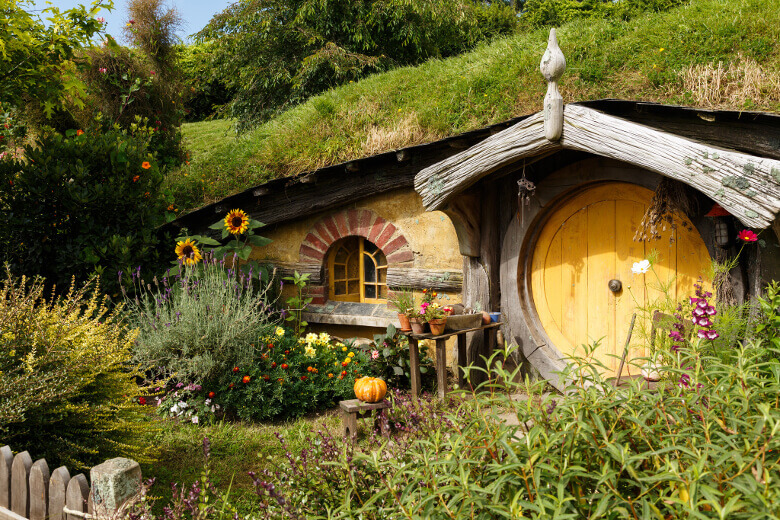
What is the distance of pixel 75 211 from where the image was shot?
230 inches

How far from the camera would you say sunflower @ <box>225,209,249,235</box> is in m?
6.03

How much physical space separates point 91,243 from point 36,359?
9.96 feet

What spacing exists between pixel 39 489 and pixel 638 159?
12.3ft

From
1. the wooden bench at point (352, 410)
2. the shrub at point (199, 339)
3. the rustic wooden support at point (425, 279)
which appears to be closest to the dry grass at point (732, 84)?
the rustic wooden support at point (425, 279)

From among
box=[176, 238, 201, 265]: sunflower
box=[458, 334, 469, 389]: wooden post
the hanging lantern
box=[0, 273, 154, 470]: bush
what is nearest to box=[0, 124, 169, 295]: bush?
box=[176, 238, 201, 265]: sunflower

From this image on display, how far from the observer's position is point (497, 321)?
17.5 feet

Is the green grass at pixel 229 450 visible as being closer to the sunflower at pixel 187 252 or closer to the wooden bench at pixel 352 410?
Answer: the wooden bench at pixel 352 410

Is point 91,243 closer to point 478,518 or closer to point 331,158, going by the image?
point 331,158

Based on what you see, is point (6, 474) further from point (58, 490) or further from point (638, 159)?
point (638, 159)

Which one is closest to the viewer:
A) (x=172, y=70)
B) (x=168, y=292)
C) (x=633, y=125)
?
(x=633, y=125)

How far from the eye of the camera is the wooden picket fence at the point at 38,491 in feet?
7.94

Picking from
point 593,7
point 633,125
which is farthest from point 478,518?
point 593,7

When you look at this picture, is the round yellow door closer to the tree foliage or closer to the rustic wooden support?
the rustic wooden support

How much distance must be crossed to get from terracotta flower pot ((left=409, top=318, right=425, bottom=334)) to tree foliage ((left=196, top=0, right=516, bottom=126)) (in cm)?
1012
